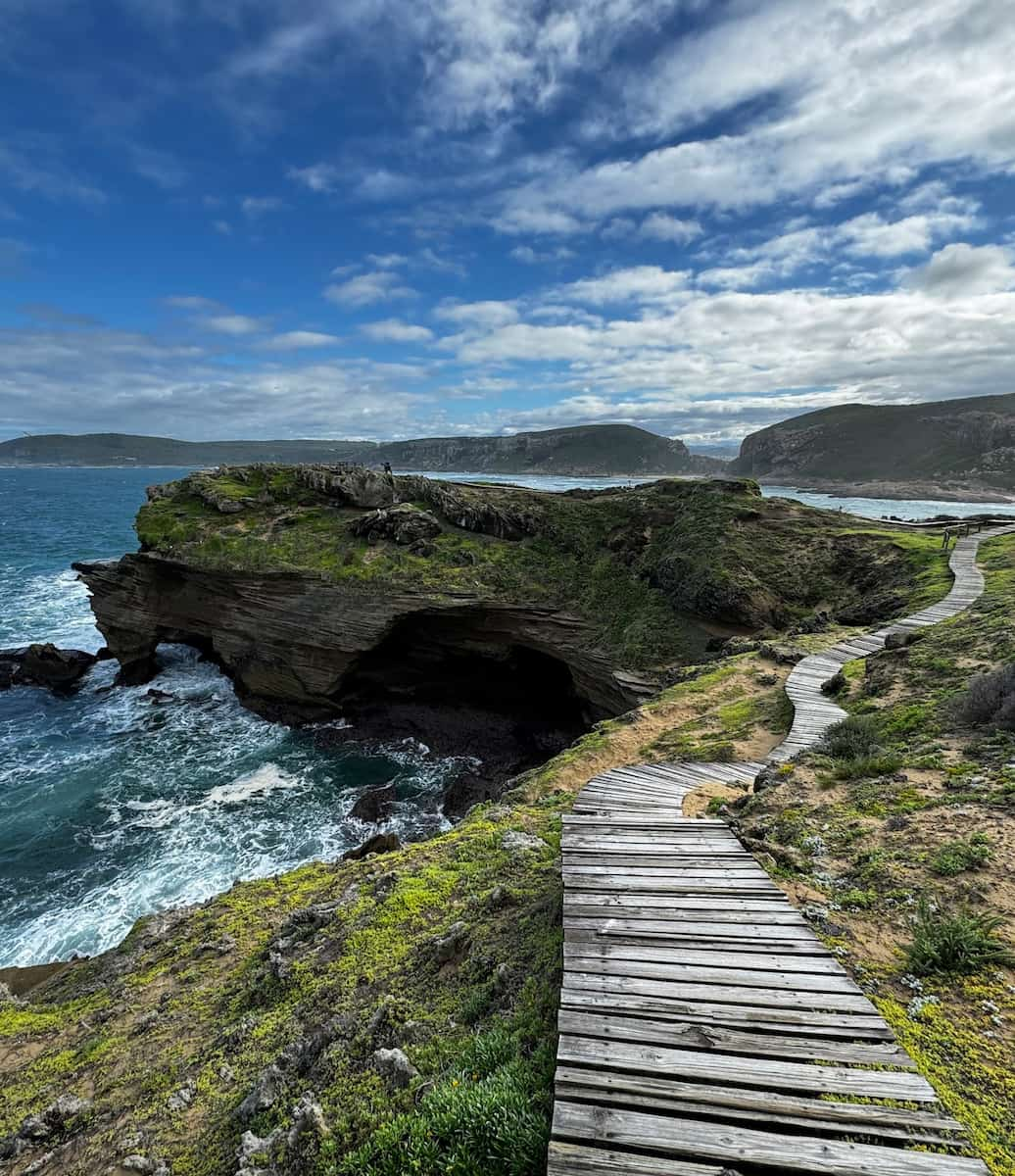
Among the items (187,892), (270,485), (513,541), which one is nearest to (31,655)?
(270,485)

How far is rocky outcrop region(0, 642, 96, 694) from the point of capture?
33.1m

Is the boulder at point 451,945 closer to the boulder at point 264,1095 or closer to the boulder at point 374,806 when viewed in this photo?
the boulder at point 264,1095

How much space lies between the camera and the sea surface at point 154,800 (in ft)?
58.6

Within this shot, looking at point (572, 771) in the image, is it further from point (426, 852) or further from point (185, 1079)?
point (185, 1079)

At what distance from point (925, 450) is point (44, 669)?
213581 millimetres

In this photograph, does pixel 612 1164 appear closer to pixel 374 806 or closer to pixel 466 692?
pixel 374 806

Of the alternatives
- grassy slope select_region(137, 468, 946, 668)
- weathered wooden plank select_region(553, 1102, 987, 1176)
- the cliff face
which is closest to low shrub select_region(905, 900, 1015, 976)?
weathered wooden plank select_region(553, 1102, 987, 1176)

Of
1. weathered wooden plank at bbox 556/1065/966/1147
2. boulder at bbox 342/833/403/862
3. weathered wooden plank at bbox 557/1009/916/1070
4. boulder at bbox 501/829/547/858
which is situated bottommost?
boulder at bbox 342/833/403/862

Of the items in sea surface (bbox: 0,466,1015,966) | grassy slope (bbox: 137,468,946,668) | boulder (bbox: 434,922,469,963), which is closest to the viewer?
boulder (bbox: 434,922,469,963)

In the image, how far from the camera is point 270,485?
127ft

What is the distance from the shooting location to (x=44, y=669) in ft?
109

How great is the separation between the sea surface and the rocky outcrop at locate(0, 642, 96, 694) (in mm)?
780

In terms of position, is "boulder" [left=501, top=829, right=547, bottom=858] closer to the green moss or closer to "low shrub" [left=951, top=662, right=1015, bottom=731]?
the green moss

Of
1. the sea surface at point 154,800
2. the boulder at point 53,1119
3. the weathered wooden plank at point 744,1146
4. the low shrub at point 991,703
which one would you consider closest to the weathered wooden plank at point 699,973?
the weathered wooden plank at point 744,1146
